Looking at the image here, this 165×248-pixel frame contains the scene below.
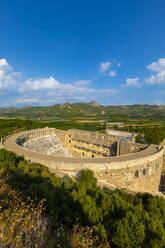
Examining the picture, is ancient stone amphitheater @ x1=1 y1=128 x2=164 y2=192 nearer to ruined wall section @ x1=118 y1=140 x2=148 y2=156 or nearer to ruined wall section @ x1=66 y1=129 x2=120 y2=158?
ruined wall section @ x1=118 y1=140 x2=148 y2=156

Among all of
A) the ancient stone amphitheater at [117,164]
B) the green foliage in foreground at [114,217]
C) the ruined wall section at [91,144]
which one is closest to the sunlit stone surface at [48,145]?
the ancient stone amphitheater at [117,164]

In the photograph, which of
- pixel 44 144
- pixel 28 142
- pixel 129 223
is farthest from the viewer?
pixel 44 144

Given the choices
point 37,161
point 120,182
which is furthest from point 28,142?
point 120,182

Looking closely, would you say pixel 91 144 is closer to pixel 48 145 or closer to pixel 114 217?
pixel 48 145

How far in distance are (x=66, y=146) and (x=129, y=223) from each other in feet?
106

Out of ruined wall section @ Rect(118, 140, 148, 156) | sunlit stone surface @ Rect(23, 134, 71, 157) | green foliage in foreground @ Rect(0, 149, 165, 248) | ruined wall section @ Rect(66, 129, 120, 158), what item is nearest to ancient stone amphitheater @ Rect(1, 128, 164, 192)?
ruined wall section @ Rect(118, 140, 148, 156)

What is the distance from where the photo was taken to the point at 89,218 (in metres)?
5.75

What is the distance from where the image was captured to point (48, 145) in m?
33.3

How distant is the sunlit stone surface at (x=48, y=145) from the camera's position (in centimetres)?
2989

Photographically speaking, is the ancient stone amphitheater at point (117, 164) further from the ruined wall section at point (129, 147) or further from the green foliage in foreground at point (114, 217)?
the green foliage in foreground at point (114, 217)

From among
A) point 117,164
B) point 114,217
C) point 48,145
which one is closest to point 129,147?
point 117,164

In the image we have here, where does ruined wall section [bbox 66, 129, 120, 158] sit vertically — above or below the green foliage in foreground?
below

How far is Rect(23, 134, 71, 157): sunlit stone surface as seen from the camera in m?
29.9

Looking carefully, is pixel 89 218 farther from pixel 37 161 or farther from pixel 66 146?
pixel 66 146
